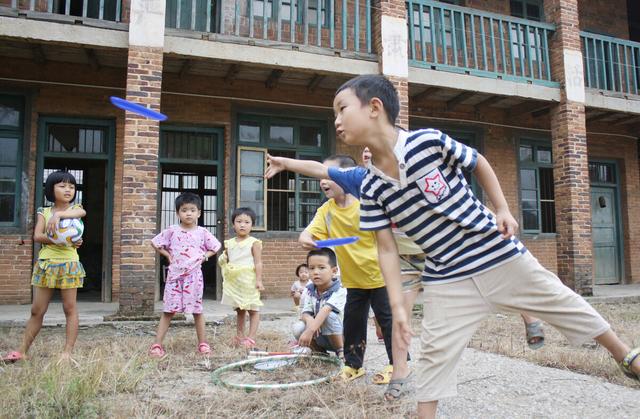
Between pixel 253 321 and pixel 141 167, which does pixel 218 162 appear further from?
pixel 253 321

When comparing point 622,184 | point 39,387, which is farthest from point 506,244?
point 622,184

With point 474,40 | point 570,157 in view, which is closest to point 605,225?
point 570,157

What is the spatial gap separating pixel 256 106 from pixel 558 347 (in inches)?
251

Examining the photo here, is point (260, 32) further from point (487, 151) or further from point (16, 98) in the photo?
point (487, 151)

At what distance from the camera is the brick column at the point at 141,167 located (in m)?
6.35

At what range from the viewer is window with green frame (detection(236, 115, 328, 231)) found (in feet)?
29.3

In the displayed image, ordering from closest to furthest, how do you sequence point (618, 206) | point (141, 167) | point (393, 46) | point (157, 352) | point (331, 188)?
point (331, 188) → point (157, 352) → point (141, 167) → point (393, 46) → point (618, 206)

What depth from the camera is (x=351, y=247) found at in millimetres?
Answer: 3271

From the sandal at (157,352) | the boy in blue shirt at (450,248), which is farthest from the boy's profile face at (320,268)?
the boy in blue shirt at (450,248)

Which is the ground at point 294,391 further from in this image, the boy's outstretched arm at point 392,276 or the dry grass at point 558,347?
the boy's outstretched arm at point 392,276

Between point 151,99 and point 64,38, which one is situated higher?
point 64,38

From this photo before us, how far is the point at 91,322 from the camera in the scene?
601cm

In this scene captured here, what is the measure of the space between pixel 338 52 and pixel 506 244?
641 centimetres

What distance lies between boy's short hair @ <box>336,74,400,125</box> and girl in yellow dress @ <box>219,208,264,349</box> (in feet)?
8.71
